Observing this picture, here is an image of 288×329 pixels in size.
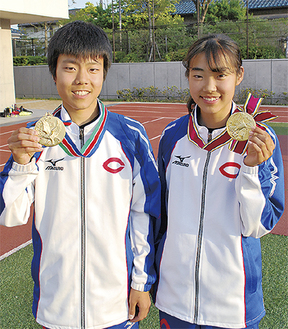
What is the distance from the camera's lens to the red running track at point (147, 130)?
15.3 ft

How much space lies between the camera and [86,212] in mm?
1890

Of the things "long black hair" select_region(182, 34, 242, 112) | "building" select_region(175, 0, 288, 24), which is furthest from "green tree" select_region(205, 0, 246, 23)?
"long black hair" select_region(182, 34, 242, 112)

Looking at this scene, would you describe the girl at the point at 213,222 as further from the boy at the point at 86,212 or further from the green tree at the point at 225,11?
the green tree at the point at 225,11

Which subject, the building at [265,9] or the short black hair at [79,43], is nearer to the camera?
the short black hair at [79,43]

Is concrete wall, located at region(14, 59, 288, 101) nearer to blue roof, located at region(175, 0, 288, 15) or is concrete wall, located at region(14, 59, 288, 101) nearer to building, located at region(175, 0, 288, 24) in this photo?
building, located at region(175, 0, 288, 24)

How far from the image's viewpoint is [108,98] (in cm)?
2375

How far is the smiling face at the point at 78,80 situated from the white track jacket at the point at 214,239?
57cm

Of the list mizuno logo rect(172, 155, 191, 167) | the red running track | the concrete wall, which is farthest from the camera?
the concrete wall

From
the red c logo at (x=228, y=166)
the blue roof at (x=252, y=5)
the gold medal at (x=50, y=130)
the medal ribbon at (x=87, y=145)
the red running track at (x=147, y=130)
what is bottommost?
the red running track at (x=147, y=130)

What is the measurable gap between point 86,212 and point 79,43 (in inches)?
33.0

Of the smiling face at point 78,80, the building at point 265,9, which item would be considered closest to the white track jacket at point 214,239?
the smiling face at point 78,80

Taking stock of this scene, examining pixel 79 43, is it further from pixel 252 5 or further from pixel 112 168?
pixel 252 5

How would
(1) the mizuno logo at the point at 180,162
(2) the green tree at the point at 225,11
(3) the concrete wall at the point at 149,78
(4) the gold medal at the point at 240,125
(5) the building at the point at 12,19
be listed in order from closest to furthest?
(4) the gold medal at the point at 240,125, (1) the mizuno logo at the point at 180,162, (5) the building at the point at 12,19, (3) the concrete wall at the point at 149,78, (2) the green tree at the point at 225,11

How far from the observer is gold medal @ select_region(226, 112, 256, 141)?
5.85 ft
